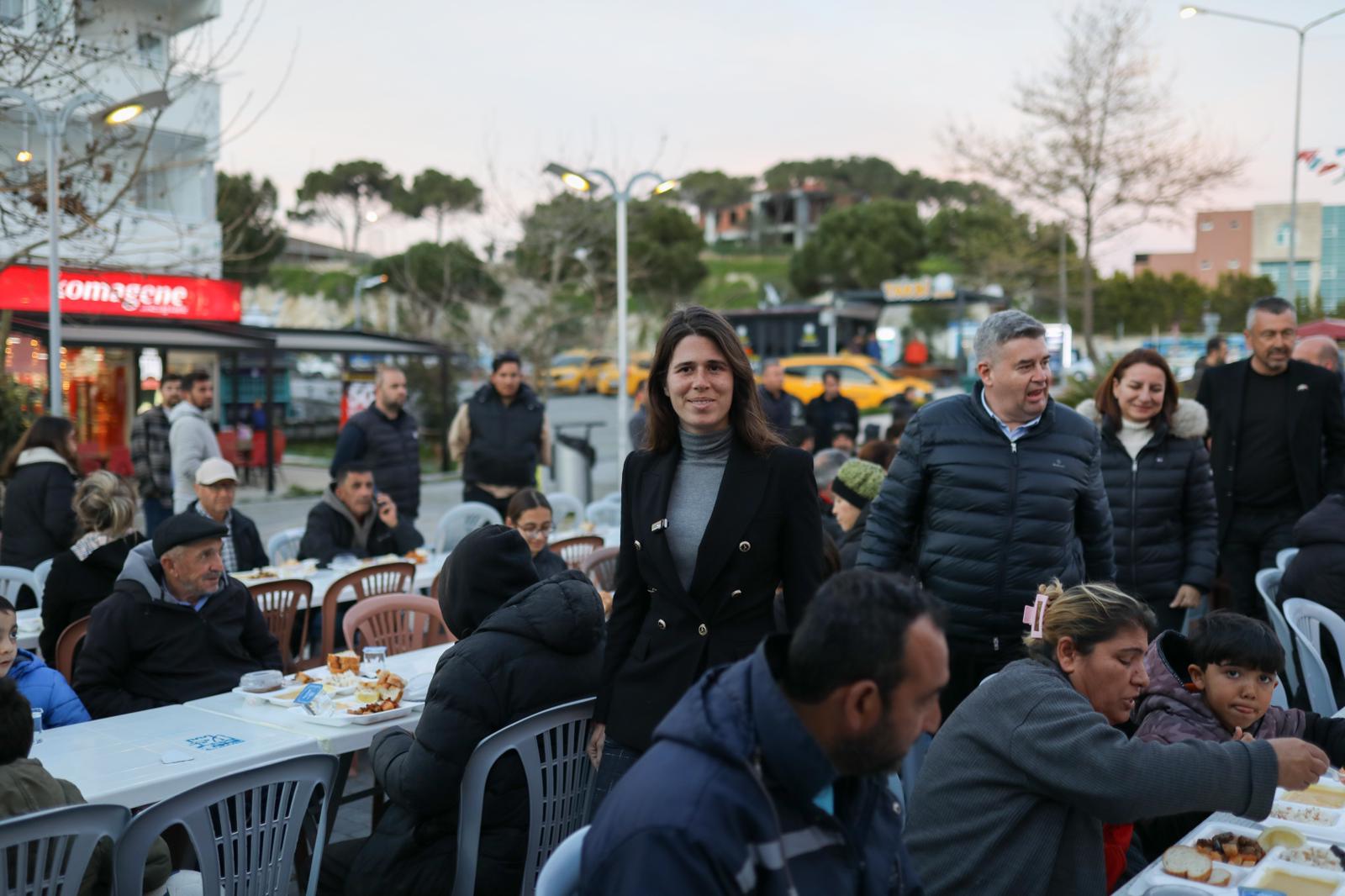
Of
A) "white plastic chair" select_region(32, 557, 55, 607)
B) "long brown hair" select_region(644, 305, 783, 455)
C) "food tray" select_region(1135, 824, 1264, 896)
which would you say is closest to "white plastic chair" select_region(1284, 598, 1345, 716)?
"food tray" select_region(1135, 824, 1264, 896)

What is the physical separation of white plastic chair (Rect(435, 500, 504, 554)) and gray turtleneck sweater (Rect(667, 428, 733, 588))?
16.9 ft

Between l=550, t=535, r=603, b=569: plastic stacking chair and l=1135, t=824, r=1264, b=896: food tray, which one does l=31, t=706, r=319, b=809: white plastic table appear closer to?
l=1135, t=824, r=1264, b=896: food tray

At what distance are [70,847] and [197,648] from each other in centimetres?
200

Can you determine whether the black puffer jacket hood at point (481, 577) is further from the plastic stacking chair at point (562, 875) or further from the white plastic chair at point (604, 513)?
the white plastic chair at point (604, 513)

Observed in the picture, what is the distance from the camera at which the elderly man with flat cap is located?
4324 millimetres

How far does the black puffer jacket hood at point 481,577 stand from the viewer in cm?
344

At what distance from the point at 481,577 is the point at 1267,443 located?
4.55 m

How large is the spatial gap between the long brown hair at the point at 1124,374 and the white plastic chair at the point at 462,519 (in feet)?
14.1

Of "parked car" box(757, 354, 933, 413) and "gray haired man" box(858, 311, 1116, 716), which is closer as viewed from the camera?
"gray haired man" box(858, 311, 1116, 716)

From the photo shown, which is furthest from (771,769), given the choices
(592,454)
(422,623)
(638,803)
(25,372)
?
(25,372)

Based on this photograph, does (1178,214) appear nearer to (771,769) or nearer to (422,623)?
(422,623)

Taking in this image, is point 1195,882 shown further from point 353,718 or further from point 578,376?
point 578,376

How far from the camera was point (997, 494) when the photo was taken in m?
3.77

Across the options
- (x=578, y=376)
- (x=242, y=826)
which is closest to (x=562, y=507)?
(x=242, y=826)
